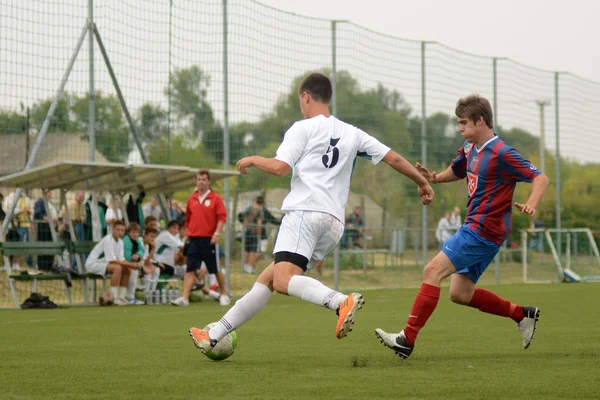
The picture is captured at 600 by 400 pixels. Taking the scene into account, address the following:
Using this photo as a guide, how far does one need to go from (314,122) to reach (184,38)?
10318mm

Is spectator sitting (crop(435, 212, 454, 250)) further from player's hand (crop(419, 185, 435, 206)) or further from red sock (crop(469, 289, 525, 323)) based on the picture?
player's hand (crop(419, 185, 435, 206))

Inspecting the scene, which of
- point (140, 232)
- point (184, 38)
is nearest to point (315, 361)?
point (140, 232)

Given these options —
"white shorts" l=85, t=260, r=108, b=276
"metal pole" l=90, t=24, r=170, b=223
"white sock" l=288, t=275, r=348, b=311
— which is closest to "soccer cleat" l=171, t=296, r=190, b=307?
"white shorts" l=85, t=260, r=108, b=276

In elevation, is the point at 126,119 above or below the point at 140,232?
above

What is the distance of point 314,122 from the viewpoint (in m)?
6.77

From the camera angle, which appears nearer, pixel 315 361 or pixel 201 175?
pixel 315 361

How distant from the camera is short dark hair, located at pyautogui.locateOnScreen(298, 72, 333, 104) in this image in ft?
22.5

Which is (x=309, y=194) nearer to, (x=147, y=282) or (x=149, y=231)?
(x=147, y=282)

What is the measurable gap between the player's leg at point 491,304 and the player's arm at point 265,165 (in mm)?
1742

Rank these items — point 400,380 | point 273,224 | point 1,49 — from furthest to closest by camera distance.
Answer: point 273,224 < point 1,49 < point 400,380

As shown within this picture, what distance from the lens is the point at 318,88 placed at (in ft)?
22.5

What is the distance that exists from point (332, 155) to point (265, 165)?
1.94 feet

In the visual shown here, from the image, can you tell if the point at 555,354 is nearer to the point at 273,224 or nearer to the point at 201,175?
the point at 201,175

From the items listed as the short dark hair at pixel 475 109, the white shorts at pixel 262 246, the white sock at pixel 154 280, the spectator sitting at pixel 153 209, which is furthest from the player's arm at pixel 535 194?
the spectator sitting at pixel 153 209
